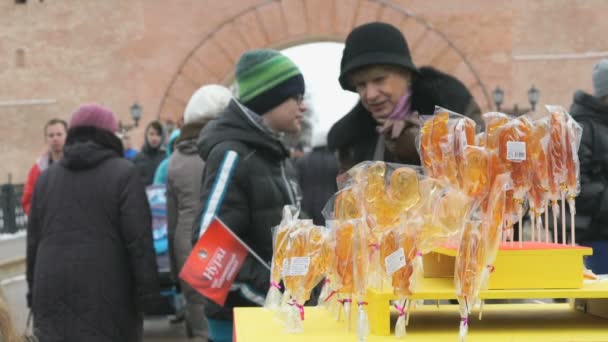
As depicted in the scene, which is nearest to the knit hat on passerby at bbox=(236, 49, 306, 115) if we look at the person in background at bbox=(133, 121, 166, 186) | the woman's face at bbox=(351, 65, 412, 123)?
the woman's face at bbox=(351, 65, 412, 123)

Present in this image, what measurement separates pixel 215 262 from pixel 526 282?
1.47 metres

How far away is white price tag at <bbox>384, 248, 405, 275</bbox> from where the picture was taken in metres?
1.94

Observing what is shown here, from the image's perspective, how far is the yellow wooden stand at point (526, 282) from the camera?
197cm

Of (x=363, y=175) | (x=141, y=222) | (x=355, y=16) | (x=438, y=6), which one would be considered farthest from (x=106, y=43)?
(x=363, y=175)

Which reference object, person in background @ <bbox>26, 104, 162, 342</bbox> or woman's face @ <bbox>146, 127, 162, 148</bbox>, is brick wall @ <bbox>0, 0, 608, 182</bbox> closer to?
woman's face @ <bbox>146, 127, 162, 148</bbox>

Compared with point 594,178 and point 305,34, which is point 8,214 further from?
point 305,34

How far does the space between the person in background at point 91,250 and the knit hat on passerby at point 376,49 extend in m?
1.53

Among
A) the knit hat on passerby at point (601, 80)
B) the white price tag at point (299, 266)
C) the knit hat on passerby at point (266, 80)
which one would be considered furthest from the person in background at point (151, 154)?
the white price tag at point (299, 266)

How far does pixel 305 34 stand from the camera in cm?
2283

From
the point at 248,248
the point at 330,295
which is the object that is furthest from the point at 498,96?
the point at 330,295

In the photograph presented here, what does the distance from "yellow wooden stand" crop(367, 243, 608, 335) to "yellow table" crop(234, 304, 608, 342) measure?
0.07m

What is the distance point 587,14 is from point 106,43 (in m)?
11.8

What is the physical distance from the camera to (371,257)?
2.02m

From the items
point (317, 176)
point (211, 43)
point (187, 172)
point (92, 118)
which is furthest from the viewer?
point (211, 43)
